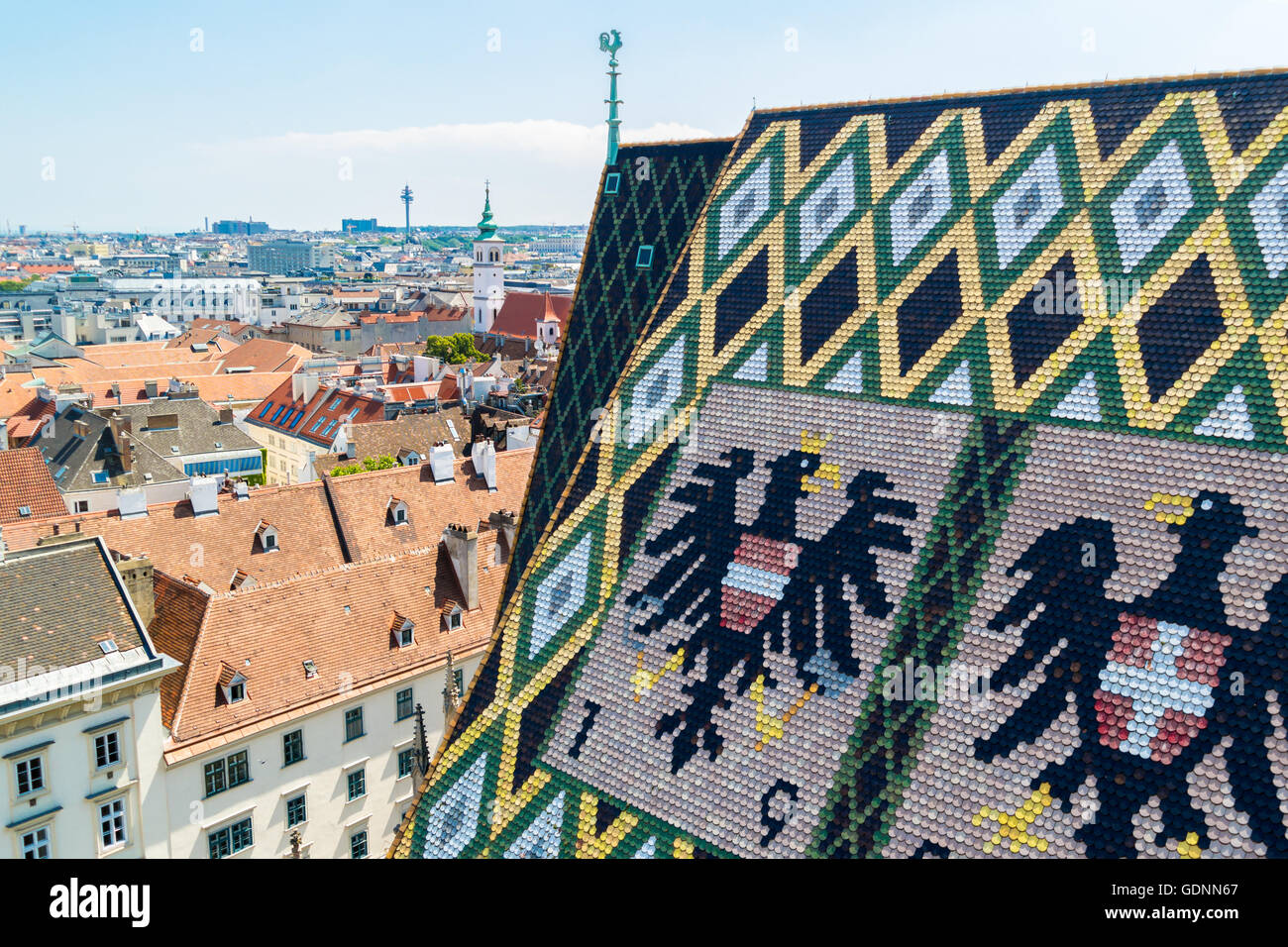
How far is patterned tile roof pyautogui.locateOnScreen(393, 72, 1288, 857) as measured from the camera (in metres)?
12.4

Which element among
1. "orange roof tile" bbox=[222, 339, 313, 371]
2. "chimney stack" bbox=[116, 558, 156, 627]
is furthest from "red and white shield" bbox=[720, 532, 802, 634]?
"orange roof tile" bbox=[222, 339, 313, 371]

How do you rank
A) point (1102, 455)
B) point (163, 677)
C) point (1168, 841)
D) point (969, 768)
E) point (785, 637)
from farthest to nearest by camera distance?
point (163, 677)
point (785, 637)
point (1102, 455)
point (969, 768)
point (1168, 841)

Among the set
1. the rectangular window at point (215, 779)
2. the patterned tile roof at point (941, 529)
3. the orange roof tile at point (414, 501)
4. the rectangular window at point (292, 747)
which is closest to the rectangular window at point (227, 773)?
the rectangular window at point (215, 779)

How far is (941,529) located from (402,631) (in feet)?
55.9

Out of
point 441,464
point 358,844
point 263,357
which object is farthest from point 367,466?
point 263,357

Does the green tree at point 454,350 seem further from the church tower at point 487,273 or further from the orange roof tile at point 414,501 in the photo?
the orange roof tile at point 414,501

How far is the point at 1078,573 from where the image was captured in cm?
1338

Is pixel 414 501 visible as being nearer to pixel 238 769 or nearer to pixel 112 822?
pixel 238 769

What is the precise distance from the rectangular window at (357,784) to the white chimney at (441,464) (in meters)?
12.8

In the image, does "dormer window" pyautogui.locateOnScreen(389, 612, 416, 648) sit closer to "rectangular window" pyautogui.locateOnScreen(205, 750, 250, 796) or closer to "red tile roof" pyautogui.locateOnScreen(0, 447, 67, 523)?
"rectangular window" pyautogui.locateOnScreen(205, 750, 250, 796)
